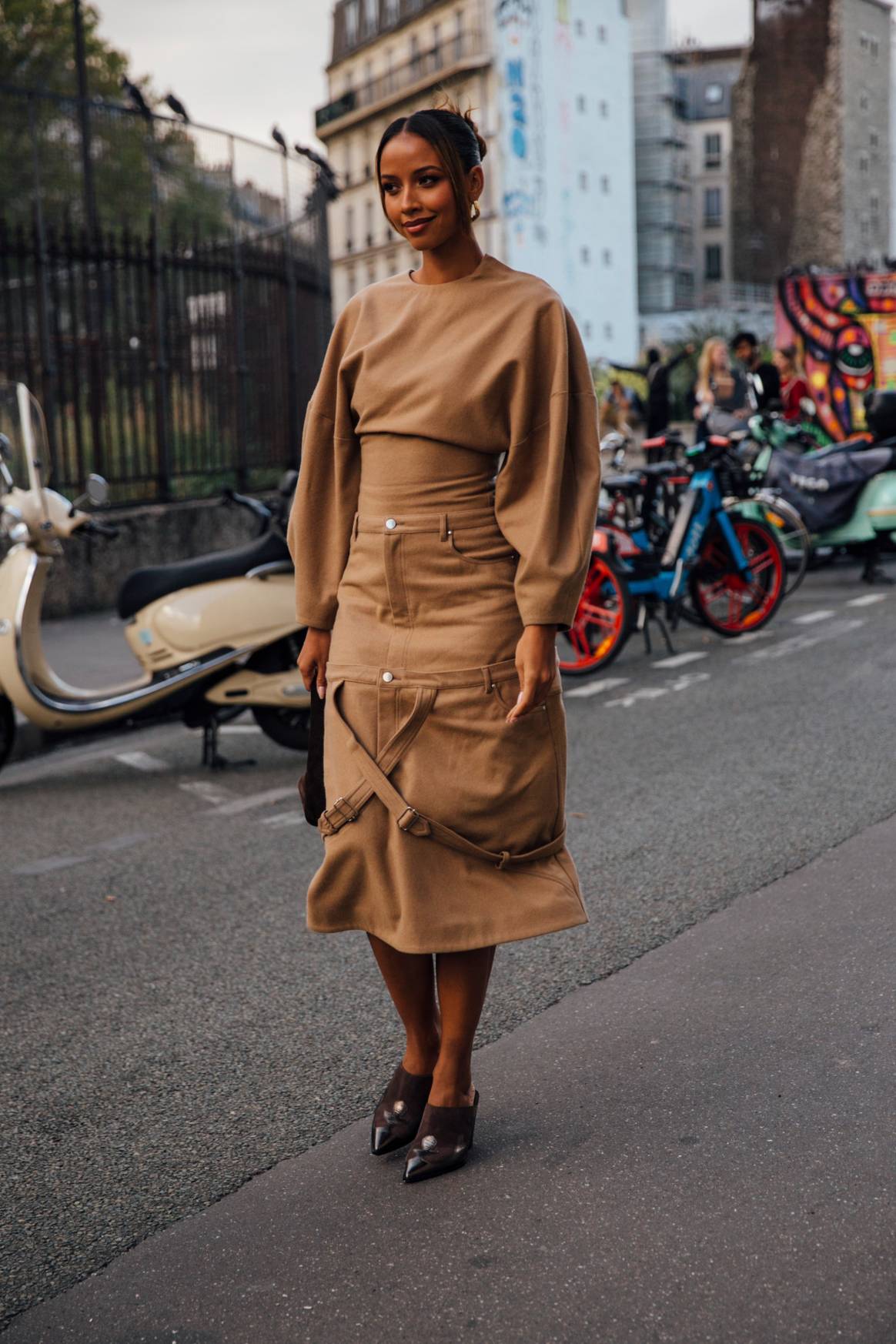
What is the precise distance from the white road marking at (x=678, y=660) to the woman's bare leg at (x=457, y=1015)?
6.27 m

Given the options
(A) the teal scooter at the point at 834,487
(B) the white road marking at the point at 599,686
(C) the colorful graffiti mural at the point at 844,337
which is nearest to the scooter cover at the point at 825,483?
(A) the teal scooter at the point at 834,487

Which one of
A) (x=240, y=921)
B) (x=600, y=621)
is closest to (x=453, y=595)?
(x=240, y=921)

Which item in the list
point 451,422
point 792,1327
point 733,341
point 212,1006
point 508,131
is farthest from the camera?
point 508,131

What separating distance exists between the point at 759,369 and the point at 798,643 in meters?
4.97

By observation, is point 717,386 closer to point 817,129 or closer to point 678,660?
point 678,660

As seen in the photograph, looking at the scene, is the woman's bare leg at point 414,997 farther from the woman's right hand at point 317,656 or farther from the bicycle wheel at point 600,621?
the bicycle wheel at point 600,621

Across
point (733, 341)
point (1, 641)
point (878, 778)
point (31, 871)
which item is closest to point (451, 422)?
point (31, 871)

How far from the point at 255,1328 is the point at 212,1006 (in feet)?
5.09

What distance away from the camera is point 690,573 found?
9641mm

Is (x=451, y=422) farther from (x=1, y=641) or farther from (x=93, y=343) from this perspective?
(x=93, y=343)

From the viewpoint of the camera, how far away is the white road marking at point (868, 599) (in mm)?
Answer: 11266

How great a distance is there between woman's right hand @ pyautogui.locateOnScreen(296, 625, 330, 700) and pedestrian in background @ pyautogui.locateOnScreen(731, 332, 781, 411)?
32.8 feet

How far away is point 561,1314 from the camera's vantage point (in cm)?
238

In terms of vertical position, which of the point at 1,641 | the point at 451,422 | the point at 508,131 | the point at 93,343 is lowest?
the point at 1,641
